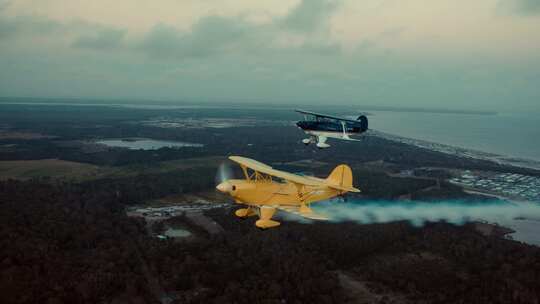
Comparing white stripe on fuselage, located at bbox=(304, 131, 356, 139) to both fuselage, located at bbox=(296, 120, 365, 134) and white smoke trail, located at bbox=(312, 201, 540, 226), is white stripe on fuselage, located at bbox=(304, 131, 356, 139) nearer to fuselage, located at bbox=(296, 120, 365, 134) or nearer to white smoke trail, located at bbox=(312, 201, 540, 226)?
fuselage, located at bbox=(296, 120, 365, 134)

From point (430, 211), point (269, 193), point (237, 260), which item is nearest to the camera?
point (269, 193)

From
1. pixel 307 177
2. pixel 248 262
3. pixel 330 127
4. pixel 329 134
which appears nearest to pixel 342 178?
pixel 307 177

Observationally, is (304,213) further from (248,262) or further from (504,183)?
(504,183)

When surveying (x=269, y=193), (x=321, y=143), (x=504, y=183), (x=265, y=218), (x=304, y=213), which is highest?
(x=321, y=143)

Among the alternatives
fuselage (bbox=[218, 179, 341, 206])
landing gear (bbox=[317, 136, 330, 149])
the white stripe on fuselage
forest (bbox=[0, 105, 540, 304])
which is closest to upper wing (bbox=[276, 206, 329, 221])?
fuselage (bbox=[218, 179, 341, 206])

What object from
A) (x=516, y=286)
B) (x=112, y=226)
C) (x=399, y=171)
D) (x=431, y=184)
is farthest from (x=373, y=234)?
(x=399, y=171)

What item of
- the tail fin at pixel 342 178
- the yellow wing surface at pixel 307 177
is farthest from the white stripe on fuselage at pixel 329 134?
the yellow wing surface at pixel 307 177
